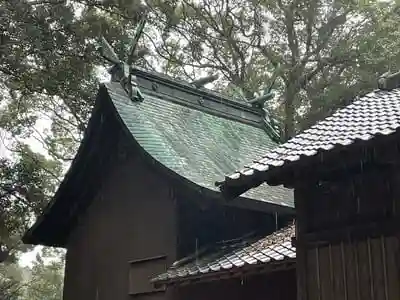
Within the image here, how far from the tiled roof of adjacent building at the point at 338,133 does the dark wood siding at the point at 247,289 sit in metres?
2.33

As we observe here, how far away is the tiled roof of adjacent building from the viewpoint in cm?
524

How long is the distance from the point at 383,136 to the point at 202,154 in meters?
5.74

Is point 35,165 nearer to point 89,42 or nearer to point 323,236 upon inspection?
point 89,42

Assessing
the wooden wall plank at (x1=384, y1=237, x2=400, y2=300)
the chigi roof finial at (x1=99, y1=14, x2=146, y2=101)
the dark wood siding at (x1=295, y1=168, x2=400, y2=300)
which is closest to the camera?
the wooden wall plank at (x1=384, y1=237, x2=400, y2=300)

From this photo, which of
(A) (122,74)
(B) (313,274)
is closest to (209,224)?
(A) (122,74)

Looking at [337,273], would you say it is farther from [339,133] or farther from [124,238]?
[124,238]

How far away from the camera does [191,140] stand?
10844 millimetres

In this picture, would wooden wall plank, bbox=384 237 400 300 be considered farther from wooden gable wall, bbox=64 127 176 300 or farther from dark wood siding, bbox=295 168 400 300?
wooden gable wall, bbox=64 127 176 300

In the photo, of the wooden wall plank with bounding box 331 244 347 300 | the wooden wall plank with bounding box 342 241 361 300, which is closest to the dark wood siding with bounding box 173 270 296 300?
the wooden wall plank with bounding box 331 244 347 300

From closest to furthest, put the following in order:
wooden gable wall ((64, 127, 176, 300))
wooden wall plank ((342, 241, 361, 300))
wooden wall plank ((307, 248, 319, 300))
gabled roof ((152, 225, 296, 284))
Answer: wooden wall plank ((342, 241, 361, 300)), wooden wall plank ((307, 248, 319, 300)), gabled roof ((152, 225, 296, 284)), wooden gable wall ((64, 127, 176, 300))

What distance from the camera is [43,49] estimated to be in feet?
39.7

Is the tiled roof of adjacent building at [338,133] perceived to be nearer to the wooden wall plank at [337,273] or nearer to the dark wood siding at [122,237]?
the wooden wall plank at [337,273]

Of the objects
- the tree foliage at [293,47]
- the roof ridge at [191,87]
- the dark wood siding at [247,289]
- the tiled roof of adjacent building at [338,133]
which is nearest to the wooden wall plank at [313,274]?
the tiled roof of adjacent building at [338,133]

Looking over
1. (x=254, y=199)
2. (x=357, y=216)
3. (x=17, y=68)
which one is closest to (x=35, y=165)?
(x=17, y=68)
